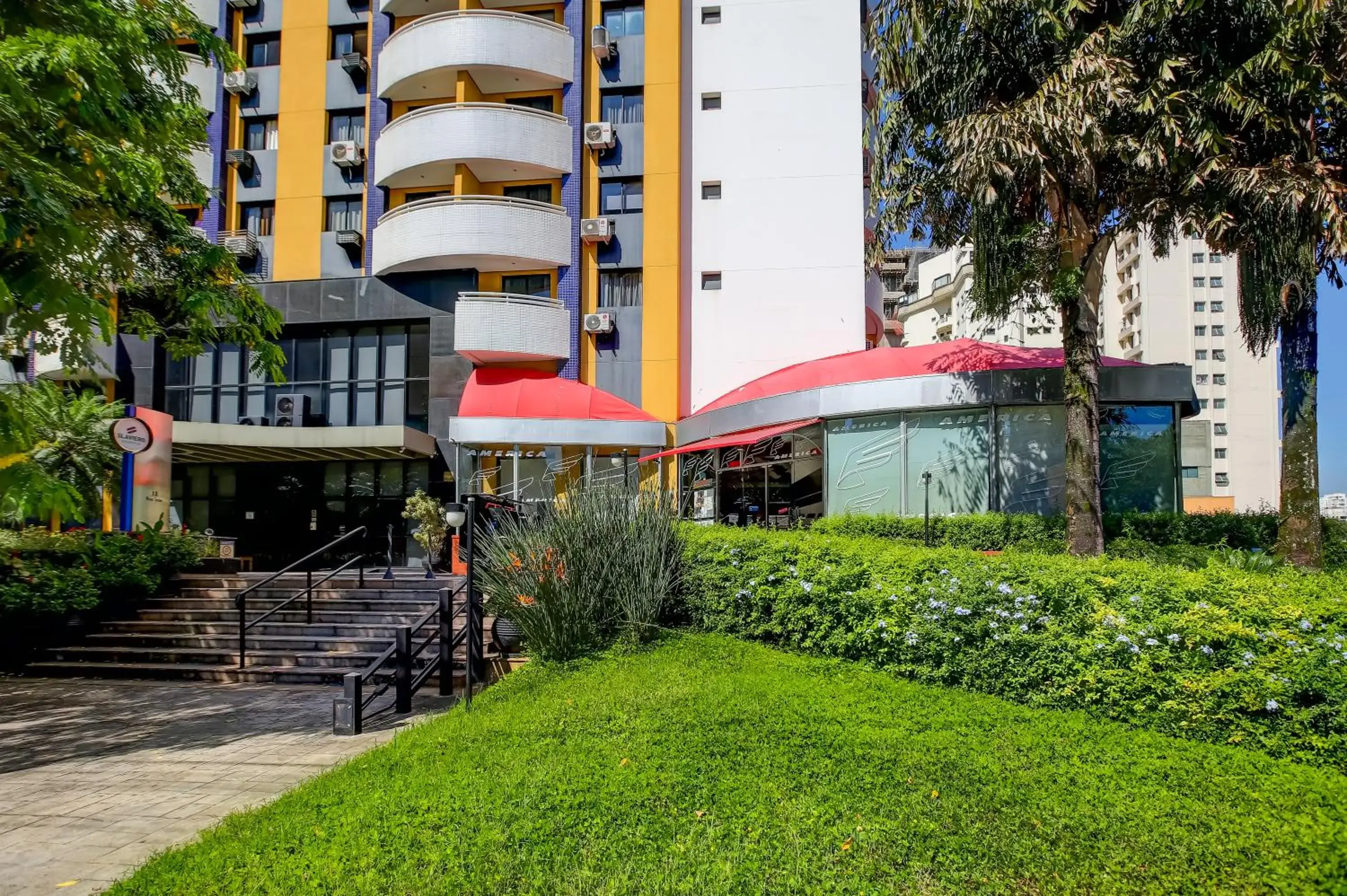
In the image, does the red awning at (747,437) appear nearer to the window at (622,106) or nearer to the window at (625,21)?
the window at (622,106)

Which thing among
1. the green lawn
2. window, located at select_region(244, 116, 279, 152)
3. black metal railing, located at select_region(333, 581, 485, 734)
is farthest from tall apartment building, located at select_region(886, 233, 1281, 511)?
the green lawn

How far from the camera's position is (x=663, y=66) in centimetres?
2178

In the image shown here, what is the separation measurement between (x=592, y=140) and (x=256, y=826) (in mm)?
19440

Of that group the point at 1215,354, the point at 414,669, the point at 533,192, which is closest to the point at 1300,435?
the point at 414,669

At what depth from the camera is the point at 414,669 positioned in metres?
9.33

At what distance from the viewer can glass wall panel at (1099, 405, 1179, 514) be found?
13.6m

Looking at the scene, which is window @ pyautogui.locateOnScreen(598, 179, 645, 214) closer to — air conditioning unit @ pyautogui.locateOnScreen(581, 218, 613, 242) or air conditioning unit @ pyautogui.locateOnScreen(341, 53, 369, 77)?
air conditioning unit @ pyautogui.locateOnScreen(581, 218, 613, 242)

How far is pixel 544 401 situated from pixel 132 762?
13.3 meters

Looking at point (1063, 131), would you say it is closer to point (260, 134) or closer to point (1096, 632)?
point (1096, 632)

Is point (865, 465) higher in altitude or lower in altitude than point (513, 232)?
lower

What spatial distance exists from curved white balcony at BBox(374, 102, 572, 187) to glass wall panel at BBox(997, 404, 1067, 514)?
519 inches

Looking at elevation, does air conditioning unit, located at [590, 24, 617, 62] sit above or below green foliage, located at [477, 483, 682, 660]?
above

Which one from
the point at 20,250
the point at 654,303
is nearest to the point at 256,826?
the point at 20,250

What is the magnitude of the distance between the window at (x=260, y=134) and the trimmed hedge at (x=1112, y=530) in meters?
19.3
